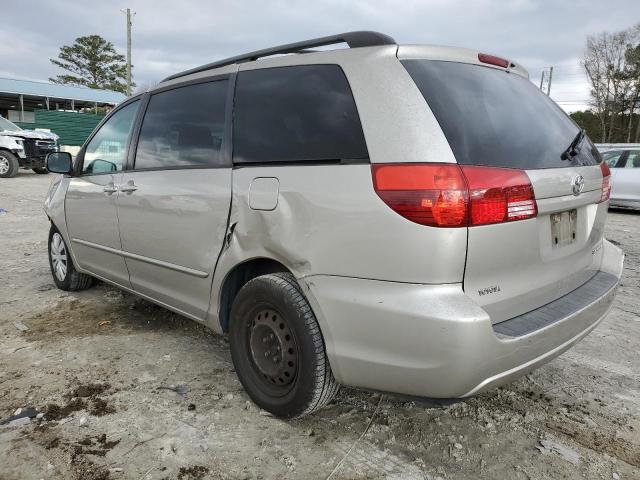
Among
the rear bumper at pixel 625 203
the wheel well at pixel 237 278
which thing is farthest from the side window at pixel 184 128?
the rear bumper at pixel 625 203

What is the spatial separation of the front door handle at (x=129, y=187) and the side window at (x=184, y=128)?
0.12 metres

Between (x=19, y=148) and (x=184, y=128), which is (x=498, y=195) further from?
(x=19, y=148)

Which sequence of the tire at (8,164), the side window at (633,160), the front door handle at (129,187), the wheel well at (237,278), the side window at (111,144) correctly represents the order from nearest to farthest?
1. the wheel well at (237,278)
2. the front door handle at (129,187)
3. the side window at (111,144)
4. the side window at (633,160)
5. the tire at (8,164)

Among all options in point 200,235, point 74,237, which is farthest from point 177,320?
point 200,235

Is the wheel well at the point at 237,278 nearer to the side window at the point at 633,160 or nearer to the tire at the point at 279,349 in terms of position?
the tire at the point at 279,349

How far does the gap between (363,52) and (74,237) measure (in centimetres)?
298

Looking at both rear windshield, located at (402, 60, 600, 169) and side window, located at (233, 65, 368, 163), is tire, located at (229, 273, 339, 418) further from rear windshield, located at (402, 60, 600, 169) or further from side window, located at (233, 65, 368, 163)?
rear windshield, located at (402, 60, 600, 169)

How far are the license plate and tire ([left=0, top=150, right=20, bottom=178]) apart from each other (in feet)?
55.8

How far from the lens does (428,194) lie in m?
1.83

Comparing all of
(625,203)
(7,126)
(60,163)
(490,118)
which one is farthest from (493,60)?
(7,126)

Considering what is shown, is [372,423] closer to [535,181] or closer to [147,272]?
[535,181]

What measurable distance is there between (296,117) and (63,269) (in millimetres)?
3190

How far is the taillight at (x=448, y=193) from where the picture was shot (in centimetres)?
182

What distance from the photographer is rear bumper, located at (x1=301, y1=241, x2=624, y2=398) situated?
1791mm
